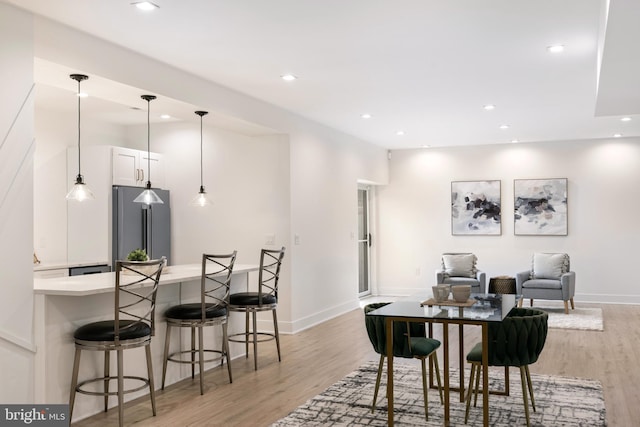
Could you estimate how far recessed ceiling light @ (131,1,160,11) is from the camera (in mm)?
3738

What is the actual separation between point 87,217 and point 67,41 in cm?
336

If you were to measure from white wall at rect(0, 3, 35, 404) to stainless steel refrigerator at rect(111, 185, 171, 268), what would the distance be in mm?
3176

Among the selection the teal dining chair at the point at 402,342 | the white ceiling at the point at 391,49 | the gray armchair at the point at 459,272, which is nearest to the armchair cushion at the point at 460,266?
the gray armchair at the point at 459,272

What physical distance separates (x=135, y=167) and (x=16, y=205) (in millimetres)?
3720

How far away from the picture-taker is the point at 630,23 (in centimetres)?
333

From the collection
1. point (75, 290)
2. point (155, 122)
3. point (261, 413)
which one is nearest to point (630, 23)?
point (261, 413)

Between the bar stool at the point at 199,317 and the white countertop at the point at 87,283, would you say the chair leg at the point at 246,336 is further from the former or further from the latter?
the white countertop at the point at 87,283

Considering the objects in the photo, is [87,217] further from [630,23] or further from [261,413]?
[630,23]

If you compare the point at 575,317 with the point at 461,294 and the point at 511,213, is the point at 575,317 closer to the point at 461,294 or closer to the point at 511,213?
the point at 511,213

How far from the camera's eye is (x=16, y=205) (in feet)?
12.4

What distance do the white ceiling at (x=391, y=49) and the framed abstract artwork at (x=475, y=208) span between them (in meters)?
3.05

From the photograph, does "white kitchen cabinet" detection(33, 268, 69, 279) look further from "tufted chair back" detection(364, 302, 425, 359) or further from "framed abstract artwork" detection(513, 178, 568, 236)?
"framed abstract artwork" detection(513, 178, 568, 236)

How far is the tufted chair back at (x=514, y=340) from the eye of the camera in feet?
12.2

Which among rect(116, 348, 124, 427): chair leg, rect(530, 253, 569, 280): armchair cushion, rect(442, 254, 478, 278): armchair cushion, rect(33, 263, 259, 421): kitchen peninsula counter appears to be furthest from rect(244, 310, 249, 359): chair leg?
rect(530, 253, 569, 280): armchair cushion
